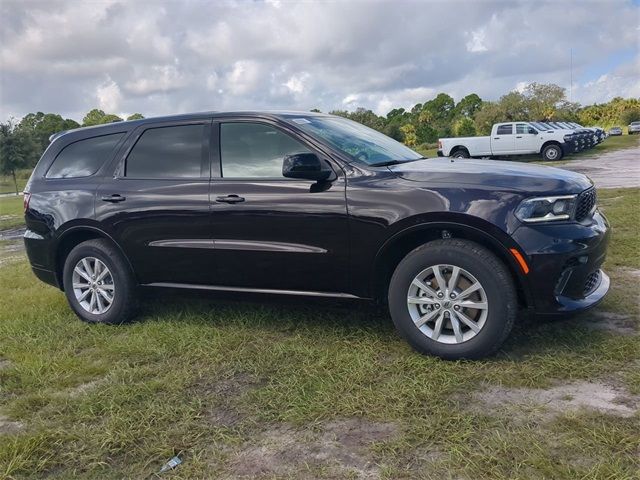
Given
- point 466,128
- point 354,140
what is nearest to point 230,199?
point 354,140

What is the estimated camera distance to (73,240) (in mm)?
5125

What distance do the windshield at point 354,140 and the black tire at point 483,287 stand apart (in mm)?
850

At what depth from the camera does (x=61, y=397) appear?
3.54 meters

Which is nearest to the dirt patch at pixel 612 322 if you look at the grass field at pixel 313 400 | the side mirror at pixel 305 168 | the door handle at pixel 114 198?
the grass field at pixel 313 400

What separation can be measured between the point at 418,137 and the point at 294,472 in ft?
215

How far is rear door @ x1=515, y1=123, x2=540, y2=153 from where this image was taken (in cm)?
2308

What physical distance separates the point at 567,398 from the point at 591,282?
39.1 inches

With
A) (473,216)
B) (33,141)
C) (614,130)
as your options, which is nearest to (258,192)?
(473,216)

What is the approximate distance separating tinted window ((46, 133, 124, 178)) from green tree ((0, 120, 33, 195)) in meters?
41.4

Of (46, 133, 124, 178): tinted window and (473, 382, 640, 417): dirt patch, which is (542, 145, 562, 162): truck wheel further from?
(473, 382, 640, 417): dirt patch

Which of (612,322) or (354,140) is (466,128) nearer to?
(354,140)

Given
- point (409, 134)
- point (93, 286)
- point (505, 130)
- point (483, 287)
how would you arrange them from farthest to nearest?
1. point (409, 134)
2. point (505, 130)
3. point (93, 286)
4. point (483, 287)

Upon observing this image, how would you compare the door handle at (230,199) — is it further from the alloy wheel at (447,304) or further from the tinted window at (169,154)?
the alloy wheel at (447,304)

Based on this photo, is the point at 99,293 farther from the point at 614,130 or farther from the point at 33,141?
the point at 614,130
